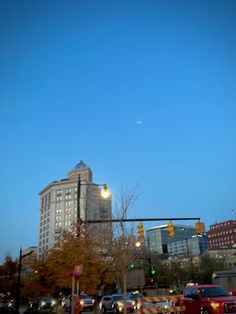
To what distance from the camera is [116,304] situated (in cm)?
2836

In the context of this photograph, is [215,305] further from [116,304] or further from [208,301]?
[116,304]

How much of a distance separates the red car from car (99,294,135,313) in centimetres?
1054

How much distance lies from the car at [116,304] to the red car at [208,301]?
10541 mm

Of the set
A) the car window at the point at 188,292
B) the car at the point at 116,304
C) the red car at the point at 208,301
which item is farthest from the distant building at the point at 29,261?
the red car at the point at 208,301

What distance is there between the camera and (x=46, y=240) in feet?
505

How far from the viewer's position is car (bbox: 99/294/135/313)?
26453 mm

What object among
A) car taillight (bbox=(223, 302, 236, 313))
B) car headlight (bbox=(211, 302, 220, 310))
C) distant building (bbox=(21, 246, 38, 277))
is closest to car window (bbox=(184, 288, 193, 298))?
car headlight (bbox=(211, 302, 220, 310))

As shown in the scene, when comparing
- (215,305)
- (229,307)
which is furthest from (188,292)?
(229,307)

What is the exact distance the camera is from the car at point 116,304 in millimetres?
26453

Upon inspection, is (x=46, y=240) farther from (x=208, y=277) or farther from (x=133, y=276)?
(x=133, y=276)

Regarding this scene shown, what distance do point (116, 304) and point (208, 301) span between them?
50.7 feet

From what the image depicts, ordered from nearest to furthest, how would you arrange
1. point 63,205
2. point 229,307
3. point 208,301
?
point 229,307
point 208,301
point 63,205

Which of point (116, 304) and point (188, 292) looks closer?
point (188, 292)

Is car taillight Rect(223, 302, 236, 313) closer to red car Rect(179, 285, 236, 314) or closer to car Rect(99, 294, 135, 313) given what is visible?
red car Rect(179, 285, 236, 314)
